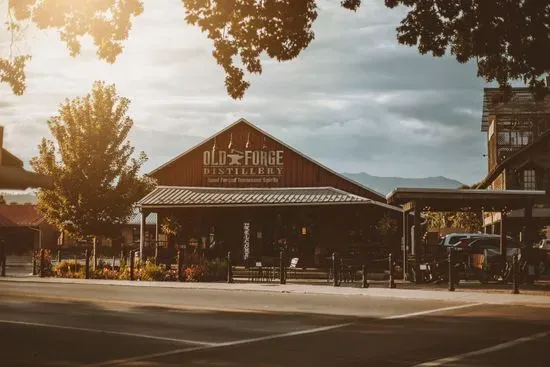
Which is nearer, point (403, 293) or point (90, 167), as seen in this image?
point (403, 293)

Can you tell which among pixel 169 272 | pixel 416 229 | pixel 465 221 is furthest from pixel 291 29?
pixel 465 221

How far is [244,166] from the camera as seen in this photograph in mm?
40438

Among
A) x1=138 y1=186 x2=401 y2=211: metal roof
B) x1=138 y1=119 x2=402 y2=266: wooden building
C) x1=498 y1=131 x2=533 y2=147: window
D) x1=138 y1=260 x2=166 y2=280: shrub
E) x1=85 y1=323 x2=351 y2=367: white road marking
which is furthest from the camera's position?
x1=498 y1=131 x2=533 y2=147: window

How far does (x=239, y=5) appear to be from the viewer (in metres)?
15.2

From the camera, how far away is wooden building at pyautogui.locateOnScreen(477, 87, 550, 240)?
51.7 m

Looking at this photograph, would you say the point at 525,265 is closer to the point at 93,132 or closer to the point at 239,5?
the point at 239,5

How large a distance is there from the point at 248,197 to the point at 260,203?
1477 mm

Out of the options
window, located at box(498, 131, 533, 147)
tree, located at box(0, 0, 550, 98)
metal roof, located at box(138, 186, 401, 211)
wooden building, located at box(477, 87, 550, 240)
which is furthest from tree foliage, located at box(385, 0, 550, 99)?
window, located at box(498, 131, 533, 147)

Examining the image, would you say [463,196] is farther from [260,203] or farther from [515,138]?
[515,138]

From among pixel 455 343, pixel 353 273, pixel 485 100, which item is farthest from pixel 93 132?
pixel 485 100

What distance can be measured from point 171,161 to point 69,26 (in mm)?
26548

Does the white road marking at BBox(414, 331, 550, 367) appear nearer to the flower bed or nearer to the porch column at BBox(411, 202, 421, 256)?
the porch column at BBox(411, 202, 421, 256)

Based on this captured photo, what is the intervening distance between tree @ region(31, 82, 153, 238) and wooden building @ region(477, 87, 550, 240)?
2394 cm

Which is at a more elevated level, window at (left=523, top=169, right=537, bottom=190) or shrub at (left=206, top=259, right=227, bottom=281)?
window at (left=523, top=169, right=537, bottom=190)
